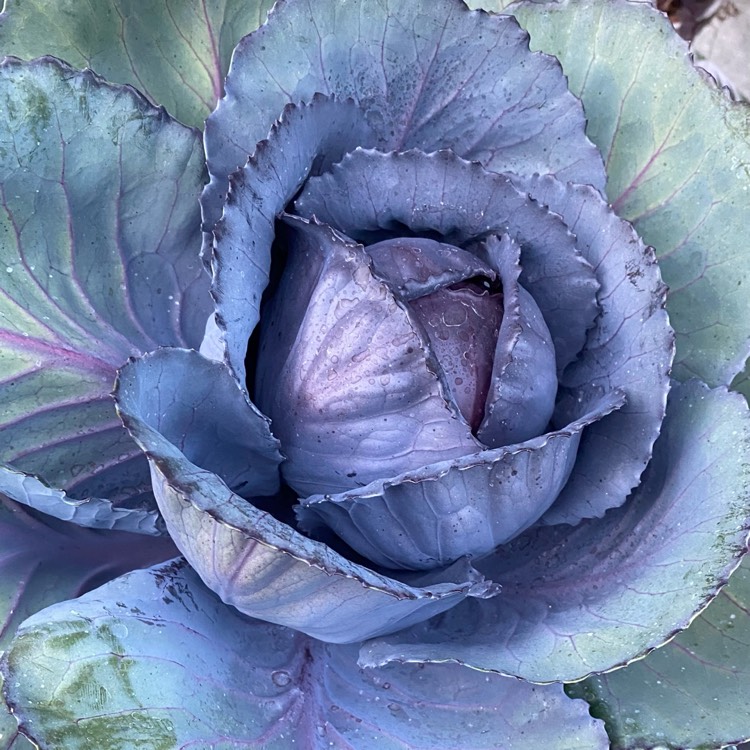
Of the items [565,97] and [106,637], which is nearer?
[106,637]

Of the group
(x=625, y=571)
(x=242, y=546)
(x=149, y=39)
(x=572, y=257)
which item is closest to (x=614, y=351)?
(x=572, y=257)

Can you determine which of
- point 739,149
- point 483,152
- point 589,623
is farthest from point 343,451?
point 739,149

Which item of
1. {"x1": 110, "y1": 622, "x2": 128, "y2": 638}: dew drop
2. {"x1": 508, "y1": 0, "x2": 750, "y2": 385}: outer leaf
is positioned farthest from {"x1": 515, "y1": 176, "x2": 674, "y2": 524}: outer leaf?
Result: {"x1": 110, "y1": 622, "x2": 128, "y2": 638}: dew drop

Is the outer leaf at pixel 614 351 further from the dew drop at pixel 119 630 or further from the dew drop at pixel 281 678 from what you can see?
the dew drop at pixel 119 630

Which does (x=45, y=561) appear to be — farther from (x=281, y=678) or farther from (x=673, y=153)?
(x=673, y=153)

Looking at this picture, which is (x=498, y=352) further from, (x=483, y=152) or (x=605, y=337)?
(x=483, y=152)

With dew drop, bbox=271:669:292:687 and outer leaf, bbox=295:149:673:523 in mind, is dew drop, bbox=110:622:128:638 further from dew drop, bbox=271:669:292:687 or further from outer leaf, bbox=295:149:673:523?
outer leaf, bbox=295:149:673:523
